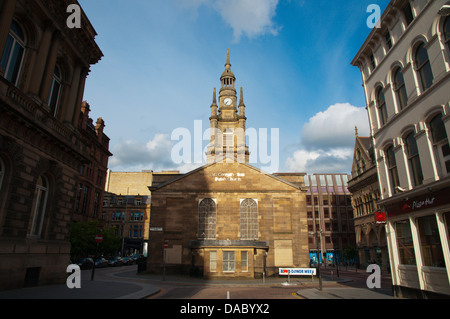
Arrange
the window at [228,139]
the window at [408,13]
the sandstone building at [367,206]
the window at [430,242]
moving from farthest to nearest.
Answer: the window at [228,139], the sandstone building at [367,206], the window at [408,13], the window at [430,242]

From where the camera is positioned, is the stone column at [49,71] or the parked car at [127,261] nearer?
the stone column at [49,71]

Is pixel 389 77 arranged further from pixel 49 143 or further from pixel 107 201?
pixel 107 201

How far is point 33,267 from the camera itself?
1387 centimetres

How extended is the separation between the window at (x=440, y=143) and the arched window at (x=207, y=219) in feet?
79.7

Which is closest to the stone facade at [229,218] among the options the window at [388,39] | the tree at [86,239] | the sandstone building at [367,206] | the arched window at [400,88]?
the tree at [86,239]

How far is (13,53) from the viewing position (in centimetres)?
1339

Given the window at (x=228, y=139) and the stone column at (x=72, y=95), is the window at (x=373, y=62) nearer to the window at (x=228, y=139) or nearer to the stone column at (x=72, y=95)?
the stone column at (x=72, y=95)

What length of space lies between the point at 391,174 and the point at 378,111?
386 centimetres

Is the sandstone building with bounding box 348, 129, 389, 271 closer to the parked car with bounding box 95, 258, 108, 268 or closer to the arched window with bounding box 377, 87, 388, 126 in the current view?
the arched window with bounding box 377, 87, 388, 126

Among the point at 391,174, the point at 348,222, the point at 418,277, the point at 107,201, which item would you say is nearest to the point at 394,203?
the point at 391,174

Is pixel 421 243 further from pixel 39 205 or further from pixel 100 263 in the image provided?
pixel 100 263

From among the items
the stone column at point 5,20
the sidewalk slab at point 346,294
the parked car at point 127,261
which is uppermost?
the stone column at point 5,20

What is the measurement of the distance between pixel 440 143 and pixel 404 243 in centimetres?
540

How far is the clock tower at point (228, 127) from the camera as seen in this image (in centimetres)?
6103
